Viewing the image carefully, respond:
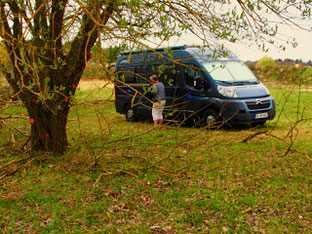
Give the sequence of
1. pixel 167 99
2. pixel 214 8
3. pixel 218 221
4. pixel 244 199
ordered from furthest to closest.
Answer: pixel 167 99
pixel 214 8
pixel 244 199
pixel 218 221

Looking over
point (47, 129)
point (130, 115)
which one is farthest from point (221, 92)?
point (47, 129)

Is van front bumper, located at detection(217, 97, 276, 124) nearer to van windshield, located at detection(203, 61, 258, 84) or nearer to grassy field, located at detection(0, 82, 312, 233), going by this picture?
van windshield, located at detection(203, 61, 258, 84)

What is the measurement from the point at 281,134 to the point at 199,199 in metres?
4.88

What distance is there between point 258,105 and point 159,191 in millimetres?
5360

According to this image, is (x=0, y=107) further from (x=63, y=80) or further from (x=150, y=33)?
(x=150, y=33)

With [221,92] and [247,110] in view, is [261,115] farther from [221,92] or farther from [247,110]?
[221,92]

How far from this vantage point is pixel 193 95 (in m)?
11.1

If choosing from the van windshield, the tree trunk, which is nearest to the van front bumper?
the van windshield

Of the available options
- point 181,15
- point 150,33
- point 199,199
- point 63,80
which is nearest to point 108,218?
point 199,199

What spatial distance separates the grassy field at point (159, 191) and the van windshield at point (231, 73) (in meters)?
2.82

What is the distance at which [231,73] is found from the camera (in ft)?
36.2

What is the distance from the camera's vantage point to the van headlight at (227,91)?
1037 centimetres

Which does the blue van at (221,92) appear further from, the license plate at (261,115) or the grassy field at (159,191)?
the grassy field at (159,191)

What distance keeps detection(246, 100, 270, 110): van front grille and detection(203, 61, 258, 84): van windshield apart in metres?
0.79
